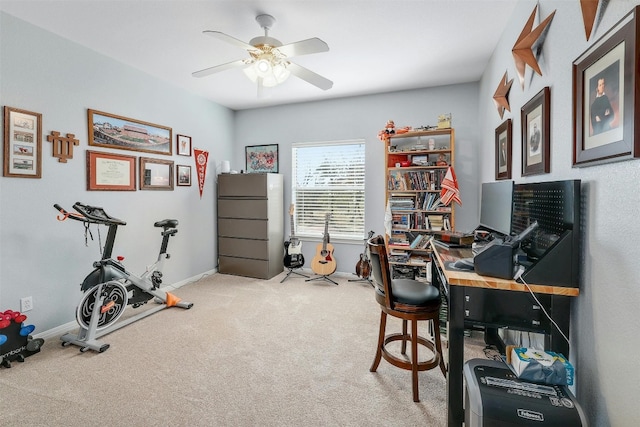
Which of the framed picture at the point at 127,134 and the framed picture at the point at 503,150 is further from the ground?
the framed picture at the point at 127,134

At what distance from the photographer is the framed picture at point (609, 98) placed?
959 millimetres

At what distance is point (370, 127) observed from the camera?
13.6 ft

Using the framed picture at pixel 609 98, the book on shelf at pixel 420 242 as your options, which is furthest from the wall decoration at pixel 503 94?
the book on shelf at pixel 420 242

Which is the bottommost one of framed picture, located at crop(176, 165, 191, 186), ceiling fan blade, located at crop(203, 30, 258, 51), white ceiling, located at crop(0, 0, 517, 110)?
framed picture, located at crop(176, 165, 191, 186)

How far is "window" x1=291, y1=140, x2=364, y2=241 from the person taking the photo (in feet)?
14.1

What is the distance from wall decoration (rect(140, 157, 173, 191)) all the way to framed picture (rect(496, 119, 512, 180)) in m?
3.62

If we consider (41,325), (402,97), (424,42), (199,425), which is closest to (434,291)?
(199,425)

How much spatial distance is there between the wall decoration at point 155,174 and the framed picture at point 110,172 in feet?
0.35

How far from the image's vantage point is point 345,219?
4391 millimetres

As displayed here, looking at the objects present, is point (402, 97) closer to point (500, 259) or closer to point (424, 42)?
point (424, 42)

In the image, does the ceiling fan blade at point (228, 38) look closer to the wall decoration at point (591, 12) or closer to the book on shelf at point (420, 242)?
the wall decoration at point (591, 12)

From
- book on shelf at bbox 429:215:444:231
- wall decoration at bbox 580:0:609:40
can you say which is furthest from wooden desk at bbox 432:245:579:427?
book on shelf at bbox 429:215:444:231

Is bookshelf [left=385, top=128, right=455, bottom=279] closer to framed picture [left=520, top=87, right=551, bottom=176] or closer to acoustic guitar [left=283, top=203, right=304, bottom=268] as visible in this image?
acoustic guitar [left=283, top=203, right=304, bottom=268]

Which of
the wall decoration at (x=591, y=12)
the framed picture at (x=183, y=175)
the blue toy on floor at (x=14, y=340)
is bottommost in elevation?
the blue toy on floor at (x=14, y=340)
